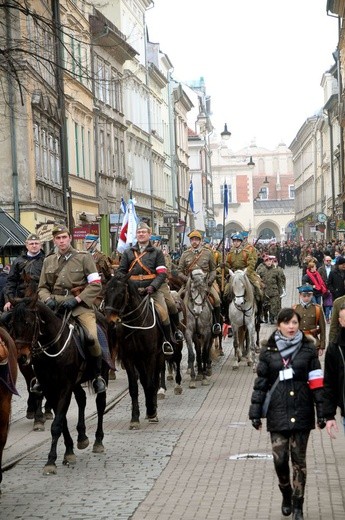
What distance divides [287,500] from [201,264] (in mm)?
12233

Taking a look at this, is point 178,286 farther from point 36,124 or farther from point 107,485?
point 36,124

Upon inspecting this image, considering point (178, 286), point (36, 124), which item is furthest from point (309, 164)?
point (178, 286)

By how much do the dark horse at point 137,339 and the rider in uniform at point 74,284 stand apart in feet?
5.77

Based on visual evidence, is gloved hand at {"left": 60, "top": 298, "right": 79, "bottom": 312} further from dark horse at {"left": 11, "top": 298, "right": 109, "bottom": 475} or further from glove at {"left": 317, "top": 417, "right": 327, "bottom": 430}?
glove at {"left": 317, "top": 417, "right": 327, "bottom": 430}

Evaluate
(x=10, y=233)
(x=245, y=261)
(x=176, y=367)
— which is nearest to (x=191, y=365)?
(x=176, y=367)

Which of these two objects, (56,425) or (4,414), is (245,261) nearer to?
(56,425)

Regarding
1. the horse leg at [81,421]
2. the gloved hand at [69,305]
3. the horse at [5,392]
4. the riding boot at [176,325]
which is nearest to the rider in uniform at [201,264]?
the riding boot at [176,325]

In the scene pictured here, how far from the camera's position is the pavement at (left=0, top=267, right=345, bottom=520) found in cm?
1001

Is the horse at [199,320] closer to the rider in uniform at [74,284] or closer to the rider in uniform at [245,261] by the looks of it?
the rider in uniform at [245,261]

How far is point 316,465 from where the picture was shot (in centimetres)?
1202

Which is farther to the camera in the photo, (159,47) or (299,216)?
(299,216)

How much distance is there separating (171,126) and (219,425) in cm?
7130

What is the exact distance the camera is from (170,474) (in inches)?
462

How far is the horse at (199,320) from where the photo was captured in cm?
2073
